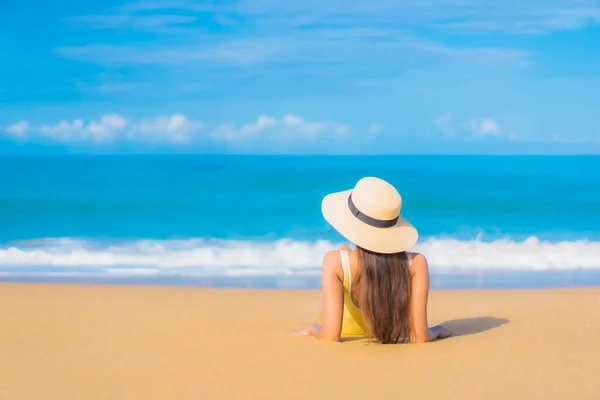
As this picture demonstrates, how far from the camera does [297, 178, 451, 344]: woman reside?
4121 millimetres

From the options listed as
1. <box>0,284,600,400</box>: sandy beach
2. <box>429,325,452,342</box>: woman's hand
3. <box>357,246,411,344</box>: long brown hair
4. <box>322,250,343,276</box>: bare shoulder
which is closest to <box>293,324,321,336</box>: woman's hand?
<box>0,284,600,400</box>: sandy beach

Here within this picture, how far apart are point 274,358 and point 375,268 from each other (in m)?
0.77

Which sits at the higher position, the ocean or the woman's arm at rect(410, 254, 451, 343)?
the ocean

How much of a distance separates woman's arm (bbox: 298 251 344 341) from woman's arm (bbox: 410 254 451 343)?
0.42 metres

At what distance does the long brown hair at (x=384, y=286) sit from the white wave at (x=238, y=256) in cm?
595

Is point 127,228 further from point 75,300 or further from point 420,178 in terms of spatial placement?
point 420,178

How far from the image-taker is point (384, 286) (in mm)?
4176

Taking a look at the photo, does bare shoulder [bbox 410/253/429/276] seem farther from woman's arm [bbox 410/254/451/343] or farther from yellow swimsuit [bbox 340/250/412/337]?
yellow swimsuit [bbox 340/250/412/337]

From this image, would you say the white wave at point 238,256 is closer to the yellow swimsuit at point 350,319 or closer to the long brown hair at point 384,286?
the yellow swimsuit at point 350,319

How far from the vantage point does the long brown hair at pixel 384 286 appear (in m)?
4.16

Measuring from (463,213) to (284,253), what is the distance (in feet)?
30.7

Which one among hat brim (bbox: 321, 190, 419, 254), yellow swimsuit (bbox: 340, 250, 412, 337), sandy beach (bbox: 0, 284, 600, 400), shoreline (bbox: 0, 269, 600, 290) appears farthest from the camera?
shoreline (bbox: 0, 269, 600, 290)

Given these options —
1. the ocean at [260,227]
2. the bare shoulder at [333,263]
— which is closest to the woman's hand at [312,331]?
the bare shoulder at [333,263]

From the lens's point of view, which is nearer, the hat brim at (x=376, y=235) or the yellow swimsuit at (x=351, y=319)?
the hat brim at (x=376, y=235)
